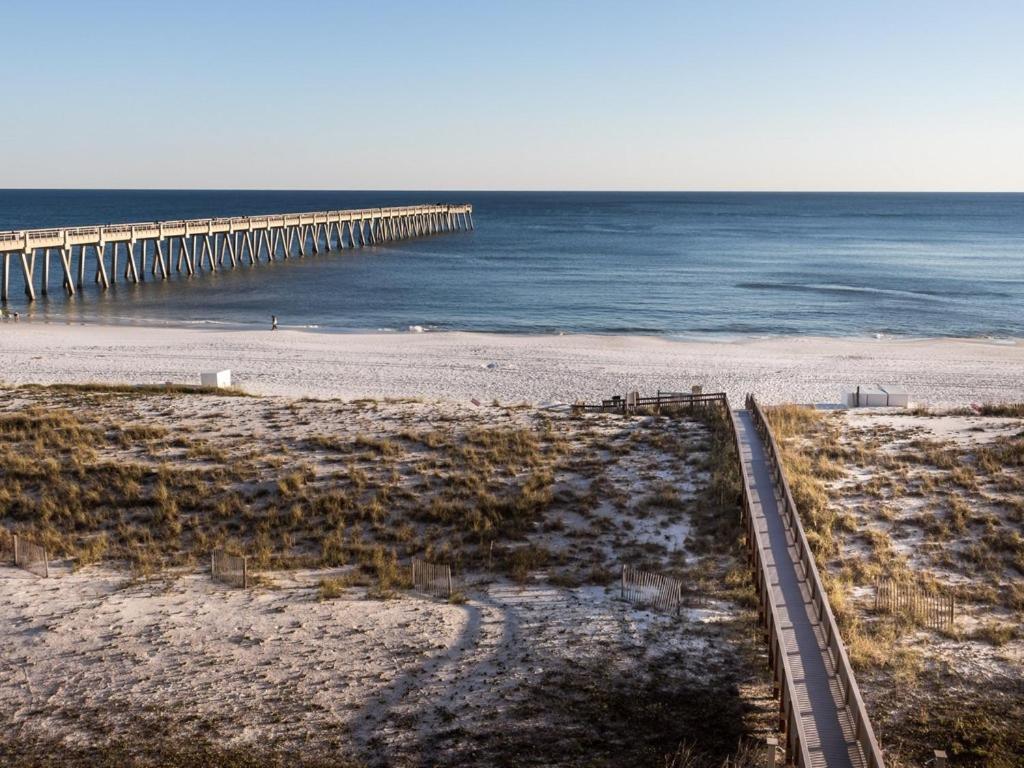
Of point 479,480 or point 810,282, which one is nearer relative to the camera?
point 479,480

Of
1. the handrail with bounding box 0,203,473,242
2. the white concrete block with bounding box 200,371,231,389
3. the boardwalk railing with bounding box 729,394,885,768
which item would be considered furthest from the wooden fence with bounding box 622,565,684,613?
the handrail with bounding box 0,203,473,242

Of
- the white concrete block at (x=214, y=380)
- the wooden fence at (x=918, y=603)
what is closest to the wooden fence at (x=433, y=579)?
the wooden fence at (x=918, y=603)

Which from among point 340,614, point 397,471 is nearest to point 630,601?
point 340,614

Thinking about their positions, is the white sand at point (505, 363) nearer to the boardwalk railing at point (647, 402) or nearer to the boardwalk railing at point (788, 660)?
the boardwalk railing at point (647, 402)

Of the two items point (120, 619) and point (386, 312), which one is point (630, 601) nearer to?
point (120, 619)

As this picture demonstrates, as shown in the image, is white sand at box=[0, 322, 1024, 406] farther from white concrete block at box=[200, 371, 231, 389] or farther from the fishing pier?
the fishing pier
